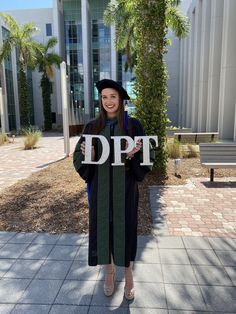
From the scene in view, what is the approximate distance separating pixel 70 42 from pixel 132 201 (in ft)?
134

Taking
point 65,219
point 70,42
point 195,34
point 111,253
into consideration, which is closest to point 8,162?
point 65,219

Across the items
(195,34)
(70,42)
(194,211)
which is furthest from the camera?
(70,42)

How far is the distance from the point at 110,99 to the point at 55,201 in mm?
3697

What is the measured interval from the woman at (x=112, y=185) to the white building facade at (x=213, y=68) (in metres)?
14.1

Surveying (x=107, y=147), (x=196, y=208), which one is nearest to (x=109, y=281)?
(x=107, y=147)

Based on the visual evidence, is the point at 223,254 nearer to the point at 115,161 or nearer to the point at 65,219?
the point at 115,161

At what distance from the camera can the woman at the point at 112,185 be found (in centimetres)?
258

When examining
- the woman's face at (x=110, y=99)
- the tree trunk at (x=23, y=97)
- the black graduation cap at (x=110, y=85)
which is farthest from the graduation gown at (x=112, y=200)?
the tree trunk at (x=23, y=97)

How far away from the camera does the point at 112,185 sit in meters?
2.60

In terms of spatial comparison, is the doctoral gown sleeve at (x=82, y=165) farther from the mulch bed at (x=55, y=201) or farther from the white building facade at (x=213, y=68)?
the white building facade at (x=213, y=68)

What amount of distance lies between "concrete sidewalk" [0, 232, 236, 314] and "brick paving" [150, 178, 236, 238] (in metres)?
0.33

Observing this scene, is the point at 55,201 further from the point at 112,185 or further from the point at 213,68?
the point at 213,68

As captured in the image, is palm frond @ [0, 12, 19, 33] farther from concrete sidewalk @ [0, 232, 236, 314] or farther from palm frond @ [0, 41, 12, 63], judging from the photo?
concrete sidewalk @ [0, 232, 236, 314]

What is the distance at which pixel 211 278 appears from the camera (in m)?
3.10
